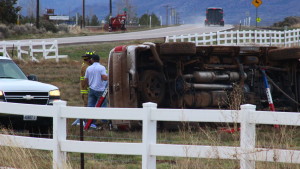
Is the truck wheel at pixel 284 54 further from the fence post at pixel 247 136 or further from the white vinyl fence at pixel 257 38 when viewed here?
the white vinyl fence at pixel 257 38

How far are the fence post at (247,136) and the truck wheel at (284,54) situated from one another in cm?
784

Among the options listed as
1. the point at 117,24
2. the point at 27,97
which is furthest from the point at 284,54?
the point at 117,24

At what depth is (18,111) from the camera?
8.95 m

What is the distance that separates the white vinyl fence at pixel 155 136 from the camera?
285 inches

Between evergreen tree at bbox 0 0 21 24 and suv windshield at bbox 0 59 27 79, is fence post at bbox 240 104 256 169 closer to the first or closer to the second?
suv windshield at bbox 0 59 27 79

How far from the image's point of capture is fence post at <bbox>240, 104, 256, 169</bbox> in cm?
730

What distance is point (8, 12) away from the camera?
6431 centimetres

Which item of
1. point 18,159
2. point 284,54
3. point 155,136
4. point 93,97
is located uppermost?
point 284,54

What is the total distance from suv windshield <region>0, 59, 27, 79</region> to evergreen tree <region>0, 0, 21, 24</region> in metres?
49.2

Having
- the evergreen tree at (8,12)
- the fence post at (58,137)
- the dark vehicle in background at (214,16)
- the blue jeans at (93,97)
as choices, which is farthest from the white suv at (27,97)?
the dark vehicle in background at (214,16)

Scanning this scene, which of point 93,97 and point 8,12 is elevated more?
point 8,12

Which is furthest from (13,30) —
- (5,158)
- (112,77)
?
(5,158)

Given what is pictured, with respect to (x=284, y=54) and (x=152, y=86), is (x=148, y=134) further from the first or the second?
(x=284, y=54)

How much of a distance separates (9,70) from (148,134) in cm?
716
